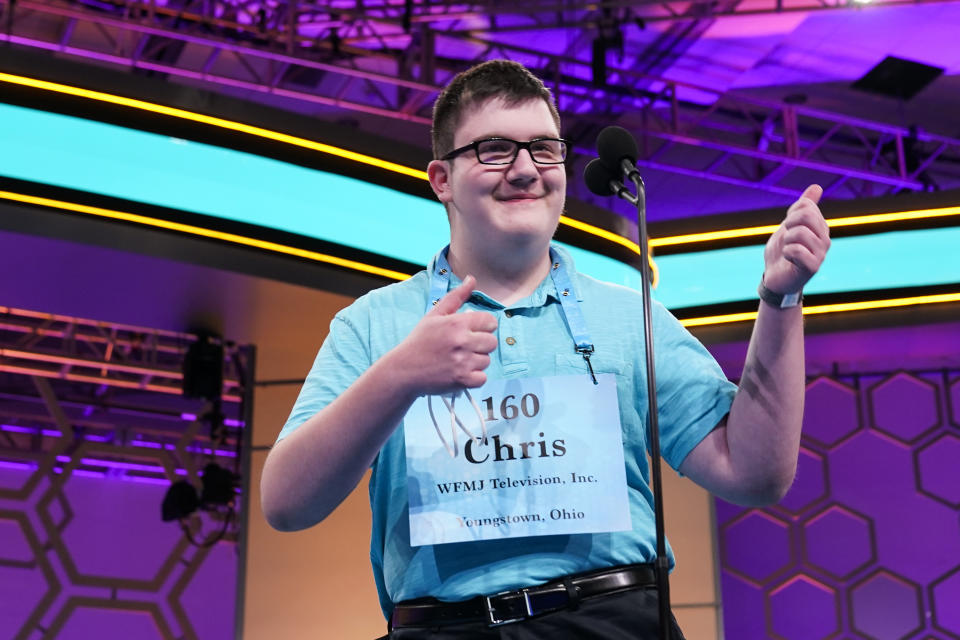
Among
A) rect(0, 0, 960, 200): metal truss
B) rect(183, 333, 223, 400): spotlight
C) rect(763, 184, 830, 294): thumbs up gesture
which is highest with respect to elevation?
rect(0, 0, 960, 200): metal truss

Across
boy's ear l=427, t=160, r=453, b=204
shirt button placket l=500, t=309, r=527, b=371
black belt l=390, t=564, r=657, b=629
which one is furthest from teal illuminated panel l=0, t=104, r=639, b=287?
black belt l=390, t=564, r=657, b=629

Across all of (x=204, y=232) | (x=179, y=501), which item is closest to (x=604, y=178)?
(x=204, y=232)

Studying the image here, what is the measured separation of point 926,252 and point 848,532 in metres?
2.96

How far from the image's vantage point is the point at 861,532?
23.8 feet

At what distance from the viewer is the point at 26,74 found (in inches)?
139

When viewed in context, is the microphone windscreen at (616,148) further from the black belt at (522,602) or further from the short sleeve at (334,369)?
the black belt at (522,602)

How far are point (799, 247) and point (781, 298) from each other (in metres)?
0.09

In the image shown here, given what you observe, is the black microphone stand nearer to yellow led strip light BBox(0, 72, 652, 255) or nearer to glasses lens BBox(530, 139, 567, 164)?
glasses lens BBox(530, 139, 567, 164)

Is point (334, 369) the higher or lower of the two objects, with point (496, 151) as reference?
lower

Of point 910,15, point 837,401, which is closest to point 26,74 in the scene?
point 837,401

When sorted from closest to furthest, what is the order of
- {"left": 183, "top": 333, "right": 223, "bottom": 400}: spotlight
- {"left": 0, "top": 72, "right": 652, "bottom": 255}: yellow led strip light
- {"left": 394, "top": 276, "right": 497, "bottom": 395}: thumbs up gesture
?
{"left": 394, "top": 276, "right": 497, "bottom": 395}: thumbs up gesture, {"left": 0, "top": 72, "right": 652, "bottom": 255}: yellow led strip light, {"left": 183, "top": 333, "right": 223, "bottom": 400}: spotlight

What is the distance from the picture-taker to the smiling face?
→ 64.7 inches

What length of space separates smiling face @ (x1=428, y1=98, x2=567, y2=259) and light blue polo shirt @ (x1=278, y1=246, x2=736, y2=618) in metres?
0.10

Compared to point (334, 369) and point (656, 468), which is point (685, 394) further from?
point (334, 369)
